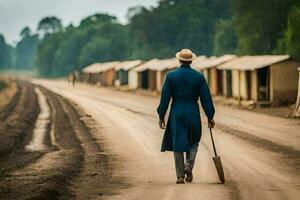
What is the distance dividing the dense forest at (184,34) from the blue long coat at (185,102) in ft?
104

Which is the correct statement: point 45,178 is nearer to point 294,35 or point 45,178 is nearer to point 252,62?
point 252,62

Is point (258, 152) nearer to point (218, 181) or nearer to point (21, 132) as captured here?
point (218, 181)

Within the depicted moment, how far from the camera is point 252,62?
34781mm

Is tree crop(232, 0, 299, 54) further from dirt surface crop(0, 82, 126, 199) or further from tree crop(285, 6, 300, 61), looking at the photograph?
dirt surface crop(0, 82, 126, 199)

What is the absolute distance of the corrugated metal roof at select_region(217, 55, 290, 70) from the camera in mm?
32344

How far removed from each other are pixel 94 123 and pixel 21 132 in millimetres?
2663

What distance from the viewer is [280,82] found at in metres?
32.6

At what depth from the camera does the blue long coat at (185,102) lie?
9664mm

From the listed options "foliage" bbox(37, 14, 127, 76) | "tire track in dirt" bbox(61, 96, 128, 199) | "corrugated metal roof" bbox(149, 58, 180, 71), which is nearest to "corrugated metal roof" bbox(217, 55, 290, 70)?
"corrugated metal roof" bbox(149, 58, 180, 71)

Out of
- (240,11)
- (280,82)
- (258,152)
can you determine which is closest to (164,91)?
(258,152)

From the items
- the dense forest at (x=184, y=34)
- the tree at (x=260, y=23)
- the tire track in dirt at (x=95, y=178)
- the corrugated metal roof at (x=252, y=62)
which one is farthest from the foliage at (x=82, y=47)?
the tire track in dirt at (x=95, y=178)

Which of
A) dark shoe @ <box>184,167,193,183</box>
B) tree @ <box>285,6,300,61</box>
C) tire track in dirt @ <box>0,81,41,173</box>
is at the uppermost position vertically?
tree @ <box>285,6,300,61</box>

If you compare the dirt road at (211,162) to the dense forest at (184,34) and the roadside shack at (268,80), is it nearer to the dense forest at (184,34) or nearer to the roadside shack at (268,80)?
the roadside shack at (268,80)

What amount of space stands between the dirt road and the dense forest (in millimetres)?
21568
